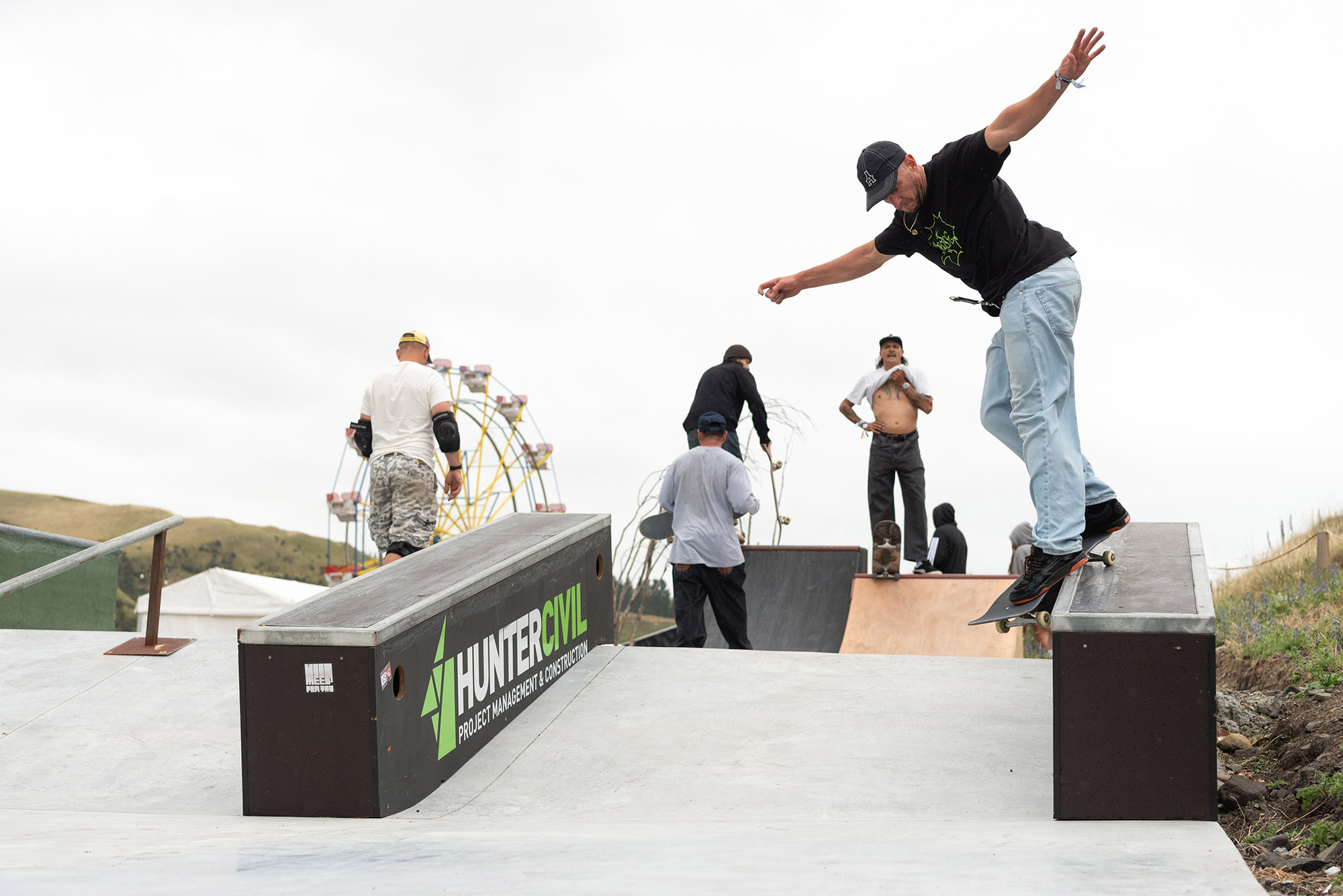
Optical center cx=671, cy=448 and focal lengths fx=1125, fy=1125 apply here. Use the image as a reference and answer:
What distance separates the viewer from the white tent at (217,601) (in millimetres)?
21094

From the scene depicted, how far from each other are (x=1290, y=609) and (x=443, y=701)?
675cm

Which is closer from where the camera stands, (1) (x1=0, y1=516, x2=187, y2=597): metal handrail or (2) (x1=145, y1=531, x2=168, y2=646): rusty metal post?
(1) (x1=0, y1=516, x2=187, y2=597): metal handrail

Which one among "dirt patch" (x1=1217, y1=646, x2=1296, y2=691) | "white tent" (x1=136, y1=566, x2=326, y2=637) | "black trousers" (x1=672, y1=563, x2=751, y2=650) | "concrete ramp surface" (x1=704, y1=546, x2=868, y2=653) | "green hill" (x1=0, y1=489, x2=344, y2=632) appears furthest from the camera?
"green hill" (x1=0, y1=489, x2=344, y2=632)

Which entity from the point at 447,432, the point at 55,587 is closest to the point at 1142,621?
the point at 447,432

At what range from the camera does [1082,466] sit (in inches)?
173

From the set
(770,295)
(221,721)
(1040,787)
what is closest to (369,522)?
(221,721)

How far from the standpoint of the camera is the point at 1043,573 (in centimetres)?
423

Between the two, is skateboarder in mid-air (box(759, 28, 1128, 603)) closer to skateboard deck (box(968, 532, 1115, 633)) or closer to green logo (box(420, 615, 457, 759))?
skateboard deck (box(968, 532, 1115, 633))

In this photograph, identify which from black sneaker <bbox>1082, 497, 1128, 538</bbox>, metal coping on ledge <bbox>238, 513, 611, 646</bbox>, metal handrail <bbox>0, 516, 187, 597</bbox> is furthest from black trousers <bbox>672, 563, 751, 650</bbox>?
metal handrail <bbox>0, 516, 187, 597</bbox>

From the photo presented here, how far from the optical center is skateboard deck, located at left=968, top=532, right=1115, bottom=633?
419 cm

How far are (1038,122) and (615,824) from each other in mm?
2773

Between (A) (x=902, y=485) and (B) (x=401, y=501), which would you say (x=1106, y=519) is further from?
(A) (x=902, y=485)

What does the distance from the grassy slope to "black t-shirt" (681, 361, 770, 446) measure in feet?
12.9

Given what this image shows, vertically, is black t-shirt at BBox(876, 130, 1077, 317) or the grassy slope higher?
black t-shirt at BBox(876, 130, 1077, 317)
